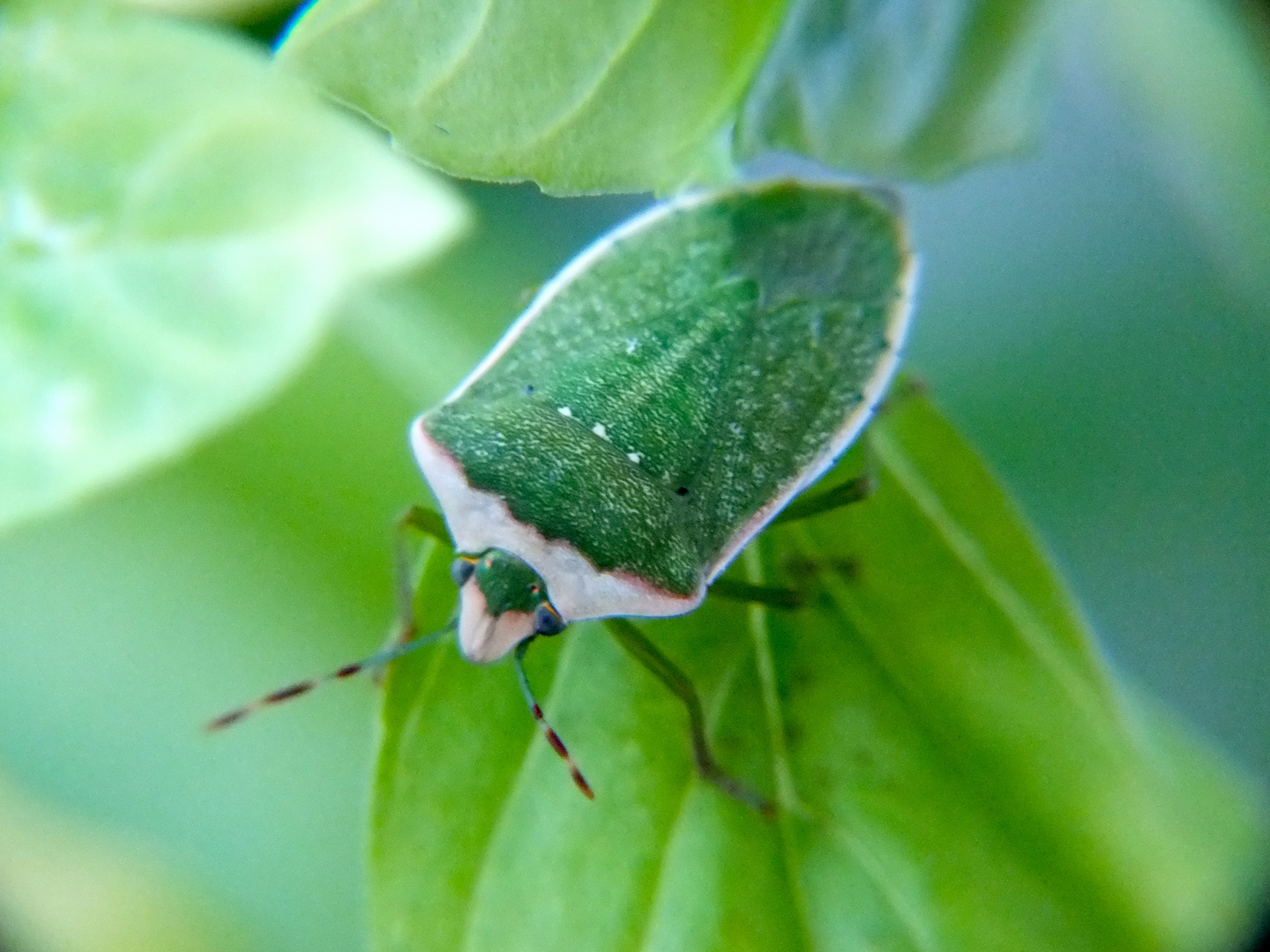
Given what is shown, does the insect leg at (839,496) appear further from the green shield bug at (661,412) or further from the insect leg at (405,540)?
the insect leg at (405,540)

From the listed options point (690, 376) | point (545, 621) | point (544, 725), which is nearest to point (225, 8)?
point (690, 376)

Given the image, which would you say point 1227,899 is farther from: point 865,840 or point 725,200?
point 725,200

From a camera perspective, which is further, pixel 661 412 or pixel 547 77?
pixel 661 412

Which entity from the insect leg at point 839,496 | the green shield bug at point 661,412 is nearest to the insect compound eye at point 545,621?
the green shield bug at point 661,412

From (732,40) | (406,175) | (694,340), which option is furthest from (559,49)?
(694,340)

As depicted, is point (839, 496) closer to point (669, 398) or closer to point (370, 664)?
point (669, 398)

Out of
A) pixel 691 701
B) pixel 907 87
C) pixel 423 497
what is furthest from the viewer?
pixel 423 497

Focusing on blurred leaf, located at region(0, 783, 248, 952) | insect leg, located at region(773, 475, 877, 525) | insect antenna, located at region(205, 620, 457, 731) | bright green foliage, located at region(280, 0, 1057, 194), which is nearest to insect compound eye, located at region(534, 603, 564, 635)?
insect antenna, located at region(205, 620, 457, 731)
